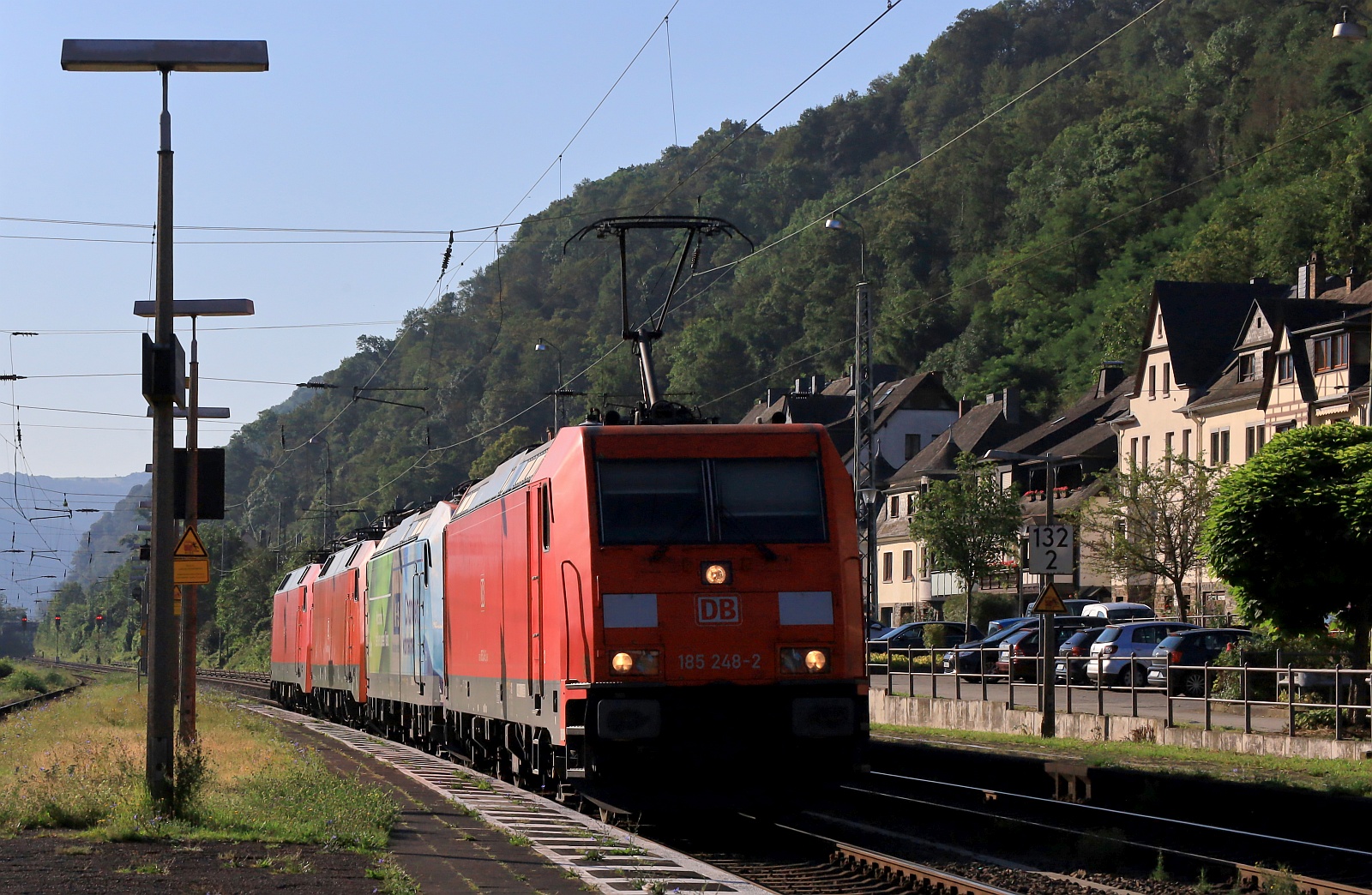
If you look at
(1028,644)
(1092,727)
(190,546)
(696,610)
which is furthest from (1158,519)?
(696,610)

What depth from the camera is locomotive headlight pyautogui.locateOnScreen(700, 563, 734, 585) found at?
47.5ft

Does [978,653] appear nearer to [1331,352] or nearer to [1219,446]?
[1331,352]

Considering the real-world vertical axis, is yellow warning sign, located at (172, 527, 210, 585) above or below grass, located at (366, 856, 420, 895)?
above

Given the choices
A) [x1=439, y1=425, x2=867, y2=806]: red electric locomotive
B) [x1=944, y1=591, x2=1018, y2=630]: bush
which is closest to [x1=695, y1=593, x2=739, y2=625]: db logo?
[x1=439, y1=425, x2=867, y2=806]: red electric locomotive

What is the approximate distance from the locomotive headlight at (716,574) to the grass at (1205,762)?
5.75 meters

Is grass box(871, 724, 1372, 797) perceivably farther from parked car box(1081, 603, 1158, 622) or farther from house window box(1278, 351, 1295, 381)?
house window box(1278, 351, 1295, 381)

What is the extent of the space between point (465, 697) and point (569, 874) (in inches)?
371

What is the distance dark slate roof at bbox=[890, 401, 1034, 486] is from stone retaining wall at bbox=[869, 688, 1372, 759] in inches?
1860

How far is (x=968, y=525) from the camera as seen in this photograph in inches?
2464

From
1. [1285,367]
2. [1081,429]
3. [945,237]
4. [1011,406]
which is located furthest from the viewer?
[945,237]

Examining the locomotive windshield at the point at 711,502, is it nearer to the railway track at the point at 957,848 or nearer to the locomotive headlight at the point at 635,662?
the locomotive headlight at the point at 635,662

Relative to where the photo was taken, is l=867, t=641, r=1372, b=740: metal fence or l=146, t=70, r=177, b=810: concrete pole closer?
l=146, t=70, r=177, b=810: concrete pole

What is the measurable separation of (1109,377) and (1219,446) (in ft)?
67.5

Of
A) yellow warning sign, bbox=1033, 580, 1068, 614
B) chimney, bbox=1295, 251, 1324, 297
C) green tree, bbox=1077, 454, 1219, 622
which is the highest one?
chimney, bbox=1295, 251, 1324, 297
